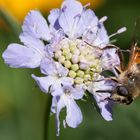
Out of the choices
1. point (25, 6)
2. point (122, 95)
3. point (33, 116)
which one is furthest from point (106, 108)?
point (25, 6)

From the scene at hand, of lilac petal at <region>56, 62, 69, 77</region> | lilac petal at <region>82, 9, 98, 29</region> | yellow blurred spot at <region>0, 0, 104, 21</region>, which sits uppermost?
yellow blurred spot at <region>0, 0, 104, 21</region>

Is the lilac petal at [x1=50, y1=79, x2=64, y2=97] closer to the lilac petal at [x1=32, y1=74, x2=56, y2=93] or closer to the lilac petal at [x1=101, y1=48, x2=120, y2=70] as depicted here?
the lilac petal at [x1=32, y1=74, x2=56, y2=93]

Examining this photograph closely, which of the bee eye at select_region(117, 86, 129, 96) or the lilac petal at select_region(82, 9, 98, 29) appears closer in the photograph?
the bee eye at select_region(117, 86, 129, 96)

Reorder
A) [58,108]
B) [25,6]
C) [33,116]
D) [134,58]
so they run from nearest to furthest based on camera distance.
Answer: [58,108]
[134,58]
[33,116]
[25,6]

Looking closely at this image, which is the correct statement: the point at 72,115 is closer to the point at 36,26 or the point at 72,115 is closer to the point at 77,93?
the point at 77,93

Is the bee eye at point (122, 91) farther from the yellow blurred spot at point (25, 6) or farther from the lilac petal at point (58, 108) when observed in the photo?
the yellow blurred spot at point (25, 6)

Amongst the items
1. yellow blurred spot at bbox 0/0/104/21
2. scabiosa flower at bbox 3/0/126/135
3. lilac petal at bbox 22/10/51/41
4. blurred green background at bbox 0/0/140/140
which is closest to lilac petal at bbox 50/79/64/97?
scabiosa flower at bbox 3/0/126/135

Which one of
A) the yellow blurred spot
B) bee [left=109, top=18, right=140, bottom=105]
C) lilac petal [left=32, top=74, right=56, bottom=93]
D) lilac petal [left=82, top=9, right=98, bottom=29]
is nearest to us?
lilac petal [left=32, top=74, right=56, bottom=93]
